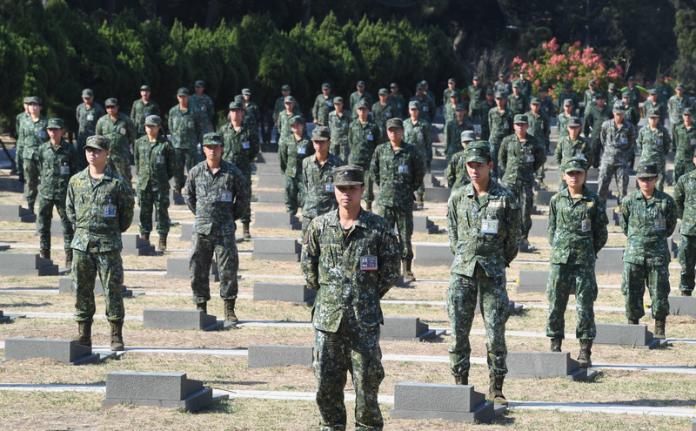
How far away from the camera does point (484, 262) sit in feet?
44.1

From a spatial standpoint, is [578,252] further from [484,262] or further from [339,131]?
[339,131]

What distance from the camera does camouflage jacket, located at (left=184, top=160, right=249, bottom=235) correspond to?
17734 millimetres

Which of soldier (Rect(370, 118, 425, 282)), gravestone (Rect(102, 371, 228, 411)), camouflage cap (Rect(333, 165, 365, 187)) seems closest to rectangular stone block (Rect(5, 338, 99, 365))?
gravestone (Rect(102, 371, 228, 411))

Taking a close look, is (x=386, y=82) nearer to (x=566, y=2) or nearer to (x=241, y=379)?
(x=566, y=2)

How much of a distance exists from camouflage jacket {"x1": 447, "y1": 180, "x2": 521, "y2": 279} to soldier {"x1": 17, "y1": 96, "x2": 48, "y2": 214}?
1285 cm

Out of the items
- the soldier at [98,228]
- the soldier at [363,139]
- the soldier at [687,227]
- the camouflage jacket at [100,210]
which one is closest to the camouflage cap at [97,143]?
the soldier at [98,228]

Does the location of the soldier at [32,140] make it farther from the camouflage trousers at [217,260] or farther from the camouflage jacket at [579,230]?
the camouflage jacket at [579,230]

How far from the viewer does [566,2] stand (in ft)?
Answer: 262

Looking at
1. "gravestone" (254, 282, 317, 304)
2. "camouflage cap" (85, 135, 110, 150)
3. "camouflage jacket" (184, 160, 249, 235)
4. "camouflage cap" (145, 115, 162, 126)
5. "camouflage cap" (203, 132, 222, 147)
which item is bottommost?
"gravestone" (254, 282, 317, 304)

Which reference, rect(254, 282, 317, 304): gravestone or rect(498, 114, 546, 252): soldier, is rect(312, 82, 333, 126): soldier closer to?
rect(498, 114, 546, 252): soldier

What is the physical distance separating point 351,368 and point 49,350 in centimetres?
506

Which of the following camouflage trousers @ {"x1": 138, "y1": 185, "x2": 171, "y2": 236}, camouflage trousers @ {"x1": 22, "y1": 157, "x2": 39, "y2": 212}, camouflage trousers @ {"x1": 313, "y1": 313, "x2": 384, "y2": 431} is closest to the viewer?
camouflage trousers @ {"x1": 313, "y1": 313, "x2": 384, "y2": 431}

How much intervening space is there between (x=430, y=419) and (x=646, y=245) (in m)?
4.78

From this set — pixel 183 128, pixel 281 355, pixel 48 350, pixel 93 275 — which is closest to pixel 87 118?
pixel 183 128
